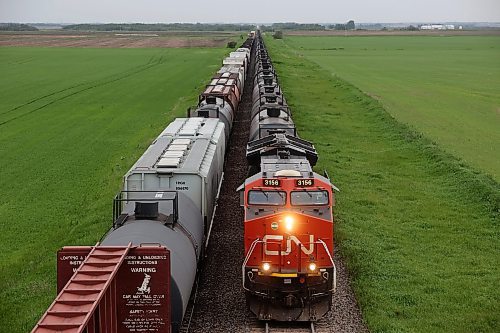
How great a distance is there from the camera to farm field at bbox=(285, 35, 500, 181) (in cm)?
4031

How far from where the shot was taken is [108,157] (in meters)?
35.4

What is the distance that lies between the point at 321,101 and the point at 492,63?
6488 cm

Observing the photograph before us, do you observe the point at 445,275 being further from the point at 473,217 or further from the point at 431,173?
the point at 431,173

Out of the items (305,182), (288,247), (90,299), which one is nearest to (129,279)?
(90,299)

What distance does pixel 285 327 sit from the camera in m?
15.0

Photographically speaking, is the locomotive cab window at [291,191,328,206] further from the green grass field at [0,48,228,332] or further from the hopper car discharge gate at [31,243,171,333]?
the green grass field at [0,48,228,332]

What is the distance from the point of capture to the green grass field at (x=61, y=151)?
62.8ft

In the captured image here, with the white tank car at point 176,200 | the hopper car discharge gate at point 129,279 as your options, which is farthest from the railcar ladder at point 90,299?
the white tank car at point 176,200

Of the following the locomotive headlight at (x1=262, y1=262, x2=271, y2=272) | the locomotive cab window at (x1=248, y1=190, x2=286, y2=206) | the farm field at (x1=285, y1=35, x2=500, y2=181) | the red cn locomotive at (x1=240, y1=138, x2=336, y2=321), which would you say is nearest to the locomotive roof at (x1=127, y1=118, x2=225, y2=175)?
the locomotive cab window at (x1=248, y1=190, x2=286, y2=206)

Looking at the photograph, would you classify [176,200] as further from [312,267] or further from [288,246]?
[312,267]

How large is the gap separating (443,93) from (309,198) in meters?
55.4

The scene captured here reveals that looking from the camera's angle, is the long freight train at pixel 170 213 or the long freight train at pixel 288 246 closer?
the long freight train at pixel 170 213

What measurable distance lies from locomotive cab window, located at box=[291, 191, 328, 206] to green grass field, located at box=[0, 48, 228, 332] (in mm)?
7368

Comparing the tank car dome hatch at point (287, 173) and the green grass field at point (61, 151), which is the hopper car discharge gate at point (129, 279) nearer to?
the green grass field at point (61, 151)
